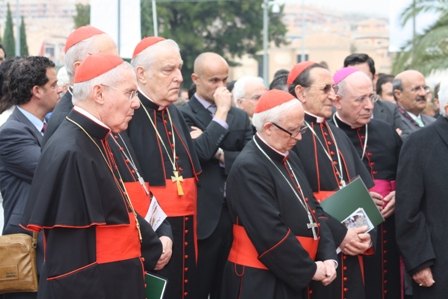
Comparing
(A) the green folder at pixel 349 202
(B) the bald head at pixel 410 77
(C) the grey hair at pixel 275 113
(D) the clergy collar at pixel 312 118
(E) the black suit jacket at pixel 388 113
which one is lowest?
(A) the green folder at pixel 349 202

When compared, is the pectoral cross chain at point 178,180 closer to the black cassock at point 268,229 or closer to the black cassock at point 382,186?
the black cassock at point 268,229

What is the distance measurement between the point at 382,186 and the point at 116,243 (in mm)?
2884

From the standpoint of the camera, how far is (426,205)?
21.5ft

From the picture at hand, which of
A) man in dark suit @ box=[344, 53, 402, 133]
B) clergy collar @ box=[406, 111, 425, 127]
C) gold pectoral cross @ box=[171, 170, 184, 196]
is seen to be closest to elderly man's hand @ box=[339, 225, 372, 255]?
gold pectoral cross @ box=[171, 170, 184, 196]

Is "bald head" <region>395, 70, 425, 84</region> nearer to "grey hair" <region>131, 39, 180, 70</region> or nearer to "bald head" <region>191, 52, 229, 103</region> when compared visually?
"bald head" <region>191, 52, 229, 103</region>

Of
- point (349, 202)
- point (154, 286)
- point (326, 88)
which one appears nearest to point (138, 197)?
point (154, 286)

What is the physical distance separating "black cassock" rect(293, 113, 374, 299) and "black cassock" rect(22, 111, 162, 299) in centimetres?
178

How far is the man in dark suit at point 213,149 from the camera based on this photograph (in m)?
7.13

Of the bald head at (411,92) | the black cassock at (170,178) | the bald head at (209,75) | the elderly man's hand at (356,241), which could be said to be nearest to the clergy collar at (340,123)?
the bald head at (209,75)

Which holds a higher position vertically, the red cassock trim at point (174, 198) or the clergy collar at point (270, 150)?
the clergy collar at point (270, 150)

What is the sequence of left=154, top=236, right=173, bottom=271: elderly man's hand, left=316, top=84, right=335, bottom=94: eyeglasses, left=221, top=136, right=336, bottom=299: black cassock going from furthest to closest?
1. left=316, top=84, right=335, bottom=94: eyeglasses
2. left=221, top=136, right=336, bottom=299: black cassock
3. left=154, top=236, right=173, bottom=271: elderly man's hand

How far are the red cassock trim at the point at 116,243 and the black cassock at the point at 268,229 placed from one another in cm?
96

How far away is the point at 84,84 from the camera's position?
4.99m

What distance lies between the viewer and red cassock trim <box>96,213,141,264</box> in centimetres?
487
